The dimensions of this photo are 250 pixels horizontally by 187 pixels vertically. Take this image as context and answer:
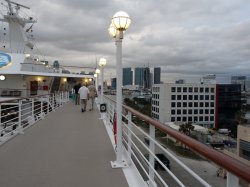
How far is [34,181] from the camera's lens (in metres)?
3.88

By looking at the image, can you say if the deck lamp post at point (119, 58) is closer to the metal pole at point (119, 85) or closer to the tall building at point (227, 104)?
the metal pole at point (119, 85)

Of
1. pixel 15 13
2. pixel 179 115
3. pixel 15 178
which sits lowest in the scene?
pixel 179 115

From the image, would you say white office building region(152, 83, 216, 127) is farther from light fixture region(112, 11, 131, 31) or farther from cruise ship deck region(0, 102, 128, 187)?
light fixture region(112, 11, 131, 31)

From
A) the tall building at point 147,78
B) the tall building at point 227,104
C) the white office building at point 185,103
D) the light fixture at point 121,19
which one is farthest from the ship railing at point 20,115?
the tall building at point 147,78

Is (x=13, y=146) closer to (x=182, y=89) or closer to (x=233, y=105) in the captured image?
(x=182, y=89)

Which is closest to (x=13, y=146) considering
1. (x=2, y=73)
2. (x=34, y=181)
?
(x=34, y=181)

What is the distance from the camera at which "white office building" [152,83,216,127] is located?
52844 millimetres

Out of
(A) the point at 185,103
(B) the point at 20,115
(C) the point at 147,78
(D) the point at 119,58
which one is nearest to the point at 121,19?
(D) the point at 119,58

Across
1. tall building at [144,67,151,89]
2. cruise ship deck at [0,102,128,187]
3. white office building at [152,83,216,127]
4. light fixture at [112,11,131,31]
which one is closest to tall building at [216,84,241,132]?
white office building at [152,83,216,127]

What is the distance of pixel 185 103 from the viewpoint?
55562 mm

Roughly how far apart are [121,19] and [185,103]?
171 ft

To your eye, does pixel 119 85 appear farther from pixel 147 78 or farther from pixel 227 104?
pixel 147 78

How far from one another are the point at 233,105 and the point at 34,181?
61173 mm

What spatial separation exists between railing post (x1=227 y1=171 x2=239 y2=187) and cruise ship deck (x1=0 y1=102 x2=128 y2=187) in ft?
8.37
